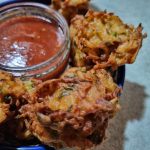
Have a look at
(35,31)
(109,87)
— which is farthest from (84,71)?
(35,31)

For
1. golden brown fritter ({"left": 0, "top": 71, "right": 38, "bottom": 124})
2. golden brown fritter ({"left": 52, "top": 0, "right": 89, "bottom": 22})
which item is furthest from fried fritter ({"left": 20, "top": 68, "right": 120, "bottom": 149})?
golden brown fritter ({"left": 52, "top": 0, "right": 89, "bottom": 22})

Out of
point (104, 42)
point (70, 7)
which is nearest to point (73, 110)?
point (104, 42)

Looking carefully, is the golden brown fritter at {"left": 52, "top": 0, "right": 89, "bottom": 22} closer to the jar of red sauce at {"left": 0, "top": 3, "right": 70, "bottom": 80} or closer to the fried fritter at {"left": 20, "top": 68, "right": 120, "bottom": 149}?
the jar of red sauce at {"left": 0, "top": 3, "right": 70, "bottom": 80}

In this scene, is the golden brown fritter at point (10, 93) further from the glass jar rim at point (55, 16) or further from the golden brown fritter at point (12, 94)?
the glass jar rim at point (55, 16)

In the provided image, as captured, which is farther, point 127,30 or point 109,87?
point 127,30

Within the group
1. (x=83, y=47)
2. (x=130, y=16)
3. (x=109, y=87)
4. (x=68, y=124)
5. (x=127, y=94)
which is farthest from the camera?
(x=130, y=16)

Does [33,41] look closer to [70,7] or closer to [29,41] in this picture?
[29,41]

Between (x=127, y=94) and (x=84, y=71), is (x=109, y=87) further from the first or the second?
(x=127, y=94)
